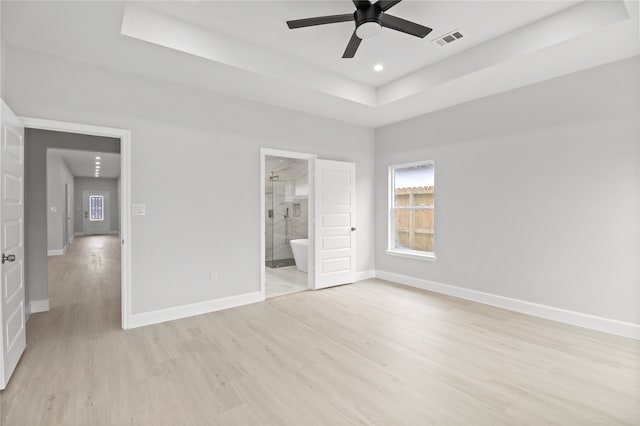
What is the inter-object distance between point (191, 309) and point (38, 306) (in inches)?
77.2

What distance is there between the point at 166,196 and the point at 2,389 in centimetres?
212

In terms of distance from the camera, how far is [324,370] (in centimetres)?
255

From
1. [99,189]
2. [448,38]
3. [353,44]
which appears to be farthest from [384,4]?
[99,189]

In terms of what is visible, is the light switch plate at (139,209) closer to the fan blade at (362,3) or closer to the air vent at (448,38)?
the fan blade at (362,3)

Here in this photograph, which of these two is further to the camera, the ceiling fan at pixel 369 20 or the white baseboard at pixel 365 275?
the white baseboard at pixel 365 275

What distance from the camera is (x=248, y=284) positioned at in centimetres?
434

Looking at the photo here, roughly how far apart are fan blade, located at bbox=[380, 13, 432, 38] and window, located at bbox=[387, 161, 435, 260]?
262 centimetres

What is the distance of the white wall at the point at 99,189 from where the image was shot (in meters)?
14.6

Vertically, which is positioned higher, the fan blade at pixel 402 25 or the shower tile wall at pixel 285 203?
the fan blade at pixel 402 25

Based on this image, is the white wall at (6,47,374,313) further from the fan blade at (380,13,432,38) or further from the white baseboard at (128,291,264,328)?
the fan blade at (380,13,432,38)

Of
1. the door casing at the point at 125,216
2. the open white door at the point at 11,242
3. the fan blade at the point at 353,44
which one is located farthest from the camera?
the door casing at the point at 125,216

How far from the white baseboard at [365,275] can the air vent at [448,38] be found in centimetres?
375

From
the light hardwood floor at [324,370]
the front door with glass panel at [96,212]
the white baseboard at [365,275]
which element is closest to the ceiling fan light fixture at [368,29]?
the light hardwood floor at [324,370]

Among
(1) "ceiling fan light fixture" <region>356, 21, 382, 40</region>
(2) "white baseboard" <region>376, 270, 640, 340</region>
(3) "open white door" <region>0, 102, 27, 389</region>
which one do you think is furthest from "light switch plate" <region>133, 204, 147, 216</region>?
(2) "white baseboard" <region>376, 270, 640, 340</region>
